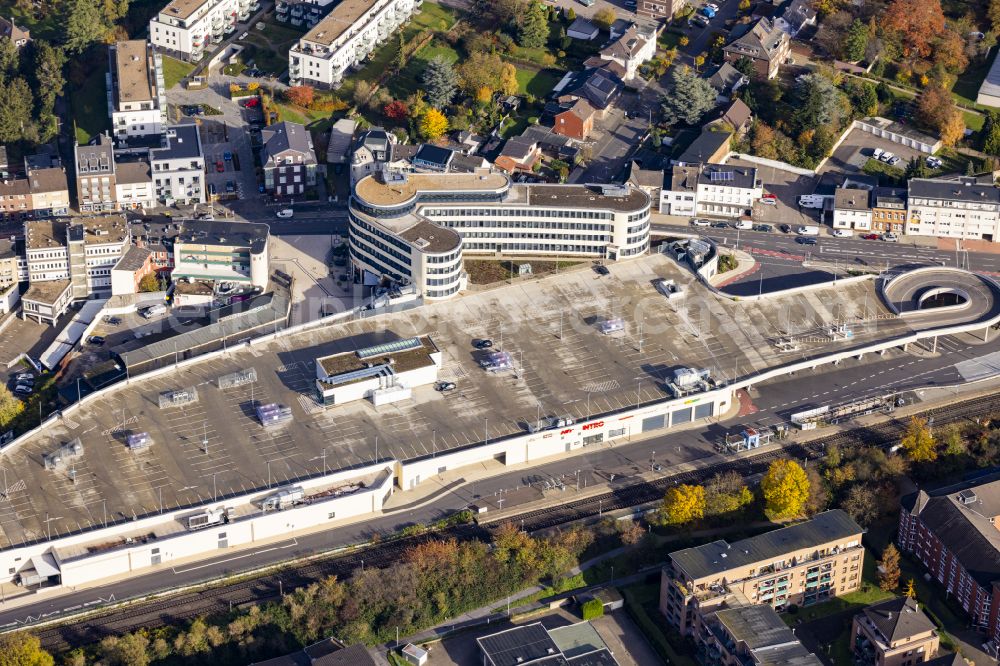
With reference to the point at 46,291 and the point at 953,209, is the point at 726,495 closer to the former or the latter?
the point at 953,209

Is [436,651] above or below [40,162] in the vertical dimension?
below

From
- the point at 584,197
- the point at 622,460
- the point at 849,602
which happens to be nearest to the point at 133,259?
the point at 584,197

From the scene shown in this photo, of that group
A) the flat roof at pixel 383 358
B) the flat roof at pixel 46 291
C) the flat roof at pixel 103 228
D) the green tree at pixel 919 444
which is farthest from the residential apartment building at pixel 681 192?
the flat roof at pixel 46 291

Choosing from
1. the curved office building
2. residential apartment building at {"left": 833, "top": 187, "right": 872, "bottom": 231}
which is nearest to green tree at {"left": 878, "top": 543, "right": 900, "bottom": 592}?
the curved office building

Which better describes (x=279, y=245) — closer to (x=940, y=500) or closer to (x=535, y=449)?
(x=535, y=449)

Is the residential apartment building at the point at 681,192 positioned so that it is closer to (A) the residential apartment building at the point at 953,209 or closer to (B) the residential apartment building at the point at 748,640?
(A) the residential apartment building at the point at 953,209

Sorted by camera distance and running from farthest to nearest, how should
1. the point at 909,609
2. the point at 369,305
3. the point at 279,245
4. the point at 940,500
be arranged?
the point at 279,245 < the point at 369,305 < the point at 940,500 < the point at 909,609

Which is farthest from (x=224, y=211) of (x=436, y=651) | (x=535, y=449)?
(x=436, y=651)
